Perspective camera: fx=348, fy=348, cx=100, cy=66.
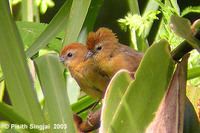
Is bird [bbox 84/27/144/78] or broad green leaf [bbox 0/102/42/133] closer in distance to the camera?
broad green leaf [bbox 0/102/42/133]

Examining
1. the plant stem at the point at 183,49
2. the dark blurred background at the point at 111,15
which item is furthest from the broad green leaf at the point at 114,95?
the dark blurred background at the point at 111,15

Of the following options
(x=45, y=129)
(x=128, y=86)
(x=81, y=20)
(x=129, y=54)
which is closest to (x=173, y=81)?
(x=128, y=86)

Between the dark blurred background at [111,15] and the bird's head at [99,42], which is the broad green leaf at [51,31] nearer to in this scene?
the bird's head at [99,42]

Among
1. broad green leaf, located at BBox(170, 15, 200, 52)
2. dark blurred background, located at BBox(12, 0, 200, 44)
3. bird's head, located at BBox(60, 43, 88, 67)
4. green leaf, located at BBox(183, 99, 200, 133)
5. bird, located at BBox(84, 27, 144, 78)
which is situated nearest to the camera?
broad green leaf, located at BBox(170, 15, 200, 52)

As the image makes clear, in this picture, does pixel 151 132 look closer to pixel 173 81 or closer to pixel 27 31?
pixel 173 81

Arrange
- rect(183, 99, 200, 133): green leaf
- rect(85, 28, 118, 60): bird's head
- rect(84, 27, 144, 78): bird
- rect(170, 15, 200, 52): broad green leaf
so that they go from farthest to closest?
rect(85, 28, 118, 60): bird's head → rect(84, 27, 144, 78): bird → rect(183, 99, 200, 133): green leaf → rect(170, 15, 200, 52): broad green leaf

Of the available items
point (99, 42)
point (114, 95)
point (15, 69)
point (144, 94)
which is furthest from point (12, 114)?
point (99, 42)

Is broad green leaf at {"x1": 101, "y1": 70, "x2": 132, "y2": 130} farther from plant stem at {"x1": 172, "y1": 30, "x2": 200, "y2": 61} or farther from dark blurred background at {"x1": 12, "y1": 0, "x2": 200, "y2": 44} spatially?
dark blurred background at {"x1": 12, "y1": 0, "x2": 200, "y2": 44}

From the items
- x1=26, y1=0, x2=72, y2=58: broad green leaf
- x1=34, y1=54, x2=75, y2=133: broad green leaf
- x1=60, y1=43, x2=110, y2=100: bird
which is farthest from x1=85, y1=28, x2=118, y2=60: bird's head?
x1=34, y1=54, x2=75, y2=133: broad green leaf
